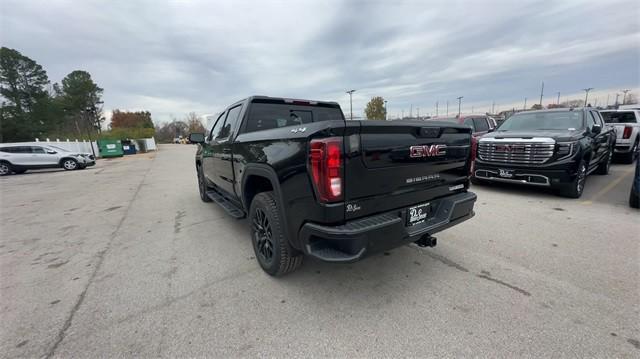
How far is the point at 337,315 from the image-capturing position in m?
2.11

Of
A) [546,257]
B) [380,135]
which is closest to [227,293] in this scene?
[380,135]

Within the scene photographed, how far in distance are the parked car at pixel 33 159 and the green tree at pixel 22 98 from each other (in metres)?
24.5

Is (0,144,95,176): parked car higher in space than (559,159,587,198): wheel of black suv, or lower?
higher

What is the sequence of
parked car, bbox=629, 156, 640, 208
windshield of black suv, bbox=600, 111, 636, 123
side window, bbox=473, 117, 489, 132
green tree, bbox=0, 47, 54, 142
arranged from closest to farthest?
parked car, bbox=629, 156, 640, 208, windshield of black suv, bbox=600, 111, 636, 123, side window, bbox=473, 117, 489, 132, green tree, bbox=0, 47, 54, 142

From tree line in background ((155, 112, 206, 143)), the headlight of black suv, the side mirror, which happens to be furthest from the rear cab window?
tree line in background ((155, 112, 206, 143))

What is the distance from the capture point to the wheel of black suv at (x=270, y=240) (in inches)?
93.6

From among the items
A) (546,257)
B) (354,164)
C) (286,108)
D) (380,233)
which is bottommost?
(546,257)

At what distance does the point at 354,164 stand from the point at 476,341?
146 centimetres

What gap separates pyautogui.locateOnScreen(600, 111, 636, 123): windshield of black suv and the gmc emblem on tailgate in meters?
12.2

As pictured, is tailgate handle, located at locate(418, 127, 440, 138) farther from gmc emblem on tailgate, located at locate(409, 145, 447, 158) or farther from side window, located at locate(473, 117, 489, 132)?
side window, located at locate(473, 117, 489, 132)

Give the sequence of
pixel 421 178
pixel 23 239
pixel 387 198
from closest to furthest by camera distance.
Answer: pixel 387 198
pixel 421 178
pixel 23 239

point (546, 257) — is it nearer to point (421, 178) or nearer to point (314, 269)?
point (421, 178)

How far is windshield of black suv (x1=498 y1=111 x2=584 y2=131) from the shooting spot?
17.9 ft

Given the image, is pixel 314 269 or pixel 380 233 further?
pixel 314 269
